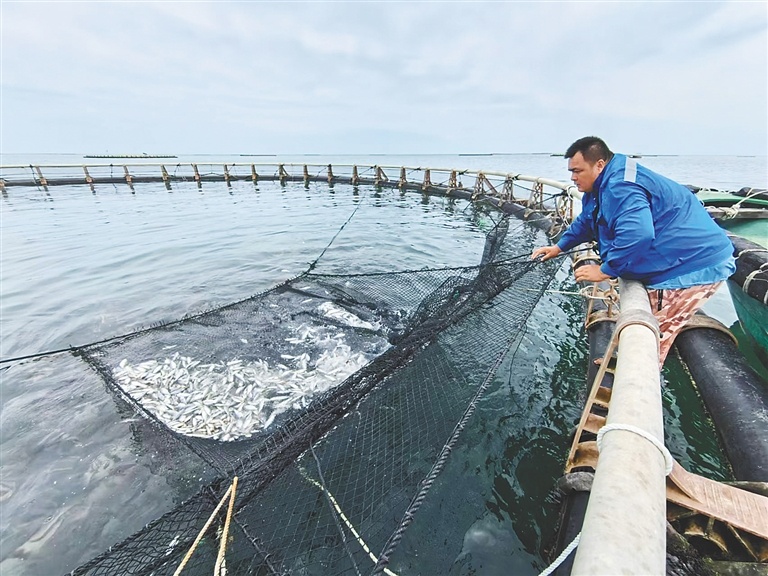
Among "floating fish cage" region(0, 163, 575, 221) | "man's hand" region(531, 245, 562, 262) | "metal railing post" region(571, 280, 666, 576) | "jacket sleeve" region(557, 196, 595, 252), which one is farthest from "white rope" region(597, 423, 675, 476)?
"floating fish cage" region(0, 163, 575, 221)

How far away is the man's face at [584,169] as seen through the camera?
10.5 ft

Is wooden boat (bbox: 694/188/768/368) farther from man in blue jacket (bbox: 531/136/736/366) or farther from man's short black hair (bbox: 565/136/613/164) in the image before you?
man's short black hair (bbox: 565/136/613/164)

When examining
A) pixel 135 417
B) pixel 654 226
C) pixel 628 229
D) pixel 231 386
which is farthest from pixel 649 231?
pixel 135 417

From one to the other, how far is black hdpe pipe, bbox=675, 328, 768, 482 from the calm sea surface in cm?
89

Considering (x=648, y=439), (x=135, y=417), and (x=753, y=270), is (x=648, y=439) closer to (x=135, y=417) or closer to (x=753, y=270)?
(x=753, y=270)

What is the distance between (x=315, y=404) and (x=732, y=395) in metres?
4.87

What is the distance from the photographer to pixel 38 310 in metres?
8.60

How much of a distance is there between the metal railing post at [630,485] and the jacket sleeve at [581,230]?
2607 millimetres

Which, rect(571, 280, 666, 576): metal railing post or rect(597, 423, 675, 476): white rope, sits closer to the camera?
rect(571, 280, 666, 576): metal railing post

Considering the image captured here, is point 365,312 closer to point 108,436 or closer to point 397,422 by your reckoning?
point 397,422

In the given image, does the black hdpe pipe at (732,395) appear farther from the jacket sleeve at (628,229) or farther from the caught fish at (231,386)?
the caught fish at (231,386)

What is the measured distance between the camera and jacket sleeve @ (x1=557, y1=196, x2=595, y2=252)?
13.0 ft

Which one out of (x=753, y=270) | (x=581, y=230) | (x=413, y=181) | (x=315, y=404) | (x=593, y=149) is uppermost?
(x=593, y=149)

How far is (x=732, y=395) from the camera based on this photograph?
→ 12.2 feet
